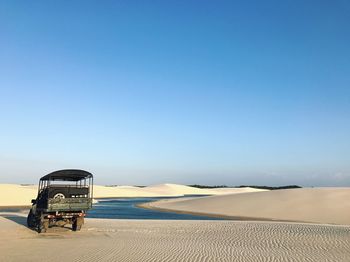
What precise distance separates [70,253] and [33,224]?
10.5 m

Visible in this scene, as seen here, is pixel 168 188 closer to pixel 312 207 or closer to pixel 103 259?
pixel 312 207

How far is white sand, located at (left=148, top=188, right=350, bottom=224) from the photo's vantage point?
128ft

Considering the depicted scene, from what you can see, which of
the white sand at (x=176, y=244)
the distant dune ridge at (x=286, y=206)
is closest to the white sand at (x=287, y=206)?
the distant dune ridge at (x=286, y=206)

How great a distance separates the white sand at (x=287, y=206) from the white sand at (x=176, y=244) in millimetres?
15624

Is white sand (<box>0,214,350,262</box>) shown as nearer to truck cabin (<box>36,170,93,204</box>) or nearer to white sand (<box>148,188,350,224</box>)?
truck cabin (<box>36,170,93,204</box>)

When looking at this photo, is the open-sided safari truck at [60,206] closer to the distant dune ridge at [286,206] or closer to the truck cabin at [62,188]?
the truck cabin at [62,188]

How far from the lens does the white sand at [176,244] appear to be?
571 inches

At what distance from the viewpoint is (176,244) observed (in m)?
17.9

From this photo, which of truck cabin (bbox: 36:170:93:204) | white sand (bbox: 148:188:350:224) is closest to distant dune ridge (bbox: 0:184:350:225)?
white sand (bbox: 148:188:350:224)

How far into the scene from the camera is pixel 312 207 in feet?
139

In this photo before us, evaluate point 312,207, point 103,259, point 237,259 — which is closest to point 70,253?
point 103,259

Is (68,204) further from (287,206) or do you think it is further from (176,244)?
(287,206)

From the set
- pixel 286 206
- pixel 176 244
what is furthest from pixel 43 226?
pixel 286 206

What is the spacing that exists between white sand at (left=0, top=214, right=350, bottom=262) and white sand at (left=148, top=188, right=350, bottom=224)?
15.6 metres
